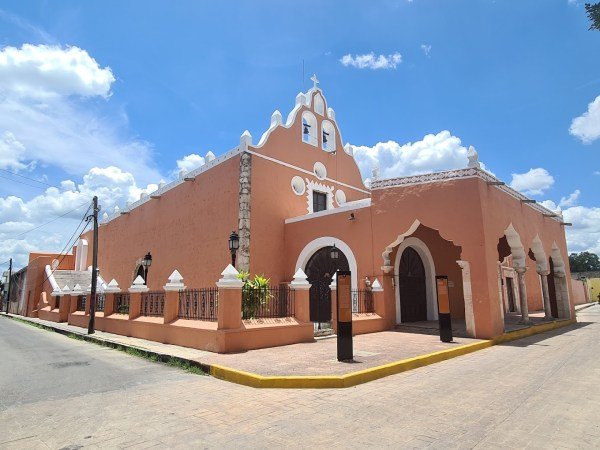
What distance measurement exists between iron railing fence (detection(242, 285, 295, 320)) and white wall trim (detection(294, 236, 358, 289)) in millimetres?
3504

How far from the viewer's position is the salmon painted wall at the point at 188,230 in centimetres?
1550

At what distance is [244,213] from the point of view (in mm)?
14648

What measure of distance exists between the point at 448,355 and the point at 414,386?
125 inches

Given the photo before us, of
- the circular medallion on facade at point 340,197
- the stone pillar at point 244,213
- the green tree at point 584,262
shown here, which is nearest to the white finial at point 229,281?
the stone pillar at point 244,213

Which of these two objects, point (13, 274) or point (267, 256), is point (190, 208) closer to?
point (267, 256)

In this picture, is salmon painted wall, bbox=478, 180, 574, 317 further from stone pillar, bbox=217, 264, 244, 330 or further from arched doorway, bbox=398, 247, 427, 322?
stone pillar, bbox=217, 264, 244, 330

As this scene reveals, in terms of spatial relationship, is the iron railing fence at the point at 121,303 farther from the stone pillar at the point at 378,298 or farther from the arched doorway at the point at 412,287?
the arched doorway at the point at 412,287

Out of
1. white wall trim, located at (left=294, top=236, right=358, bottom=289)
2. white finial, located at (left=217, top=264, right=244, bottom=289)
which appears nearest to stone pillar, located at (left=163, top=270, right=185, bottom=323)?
white finial, located at (left=217, top=264, right=244, bottom=289)

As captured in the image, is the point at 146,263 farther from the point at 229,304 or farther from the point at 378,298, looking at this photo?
the point at 378,298

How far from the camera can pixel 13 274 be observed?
3628 centimetres

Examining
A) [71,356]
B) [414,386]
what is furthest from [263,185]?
[414,386]

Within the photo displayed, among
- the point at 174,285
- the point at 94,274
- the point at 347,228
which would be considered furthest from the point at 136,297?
the point at 347,228

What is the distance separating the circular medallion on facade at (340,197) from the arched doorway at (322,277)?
14.0 ft

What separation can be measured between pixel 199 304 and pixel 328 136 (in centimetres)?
1174
